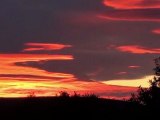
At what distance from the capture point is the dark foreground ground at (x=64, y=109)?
35125 millimetres

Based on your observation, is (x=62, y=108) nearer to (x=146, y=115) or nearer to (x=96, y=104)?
(x=96, y=104)

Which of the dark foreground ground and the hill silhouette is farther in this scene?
the hill silhouette

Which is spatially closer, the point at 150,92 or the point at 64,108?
the point at 64,108

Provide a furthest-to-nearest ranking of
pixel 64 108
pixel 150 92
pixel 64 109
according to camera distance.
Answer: pixel 150 92 → pixel 64 108 → pixel 64 109

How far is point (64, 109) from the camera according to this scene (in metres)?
36.3

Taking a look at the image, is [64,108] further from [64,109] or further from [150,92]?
[150,92]

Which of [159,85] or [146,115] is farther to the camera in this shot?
[159,85]

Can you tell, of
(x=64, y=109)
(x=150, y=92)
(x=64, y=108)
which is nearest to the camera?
(x=64, y=109)

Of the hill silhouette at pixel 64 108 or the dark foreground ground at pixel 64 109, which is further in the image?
the hill silhouette at pixel 64 108

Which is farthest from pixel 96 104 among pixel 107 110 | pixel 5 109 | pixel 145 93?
pixel 145 93

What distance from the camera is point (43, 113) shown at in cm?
3525

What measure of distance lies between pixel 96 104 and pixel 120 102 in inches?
163

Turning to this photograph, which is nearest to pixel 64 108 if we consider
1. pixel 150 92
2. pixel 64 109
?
pixel 64 109

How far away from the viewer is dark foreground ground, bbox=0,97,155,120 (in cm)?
3512
